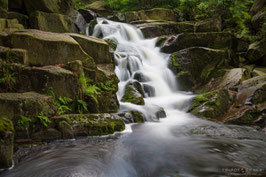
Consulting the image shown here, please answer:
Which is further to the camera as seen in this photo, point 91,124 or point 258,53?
point 258,53

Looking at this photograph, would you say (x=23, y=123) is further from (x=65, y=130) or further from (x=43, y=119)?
(x=65, y=130)

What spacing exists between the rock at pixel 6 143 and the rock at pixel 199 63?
31.5ft

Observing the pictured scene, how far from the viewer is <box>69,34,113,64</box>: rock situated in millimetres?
7723

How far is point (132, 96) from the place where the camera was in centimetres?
791

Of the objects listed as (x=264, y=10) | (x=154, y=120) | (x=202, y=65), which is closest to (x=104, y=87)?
(x=154, y=120)

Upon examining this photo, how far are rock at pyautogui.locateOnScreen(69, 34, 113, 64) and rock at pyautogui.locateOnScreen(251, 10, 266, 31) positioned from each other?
11096 millimetres

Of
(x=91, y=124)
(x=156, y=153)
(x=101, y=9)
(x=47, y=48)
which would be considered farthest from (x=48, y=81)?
(x=101, y=9)

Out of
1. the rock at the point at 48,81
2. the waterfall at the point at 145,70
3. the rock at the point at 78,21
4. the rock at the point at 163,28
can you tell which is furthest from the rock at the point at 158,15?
the rock at the point at 48,81

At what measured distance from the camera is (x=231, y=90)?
8.33 metres

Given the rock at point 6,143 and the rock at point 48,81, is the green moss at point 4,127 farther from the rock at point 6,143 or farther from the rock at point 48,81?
the rock at point 48,81

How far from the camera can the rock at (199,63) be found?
36.9 feet

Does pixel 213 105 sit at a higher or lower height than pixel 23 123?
lower

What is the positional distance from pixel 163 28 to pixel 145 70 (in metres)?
6.95

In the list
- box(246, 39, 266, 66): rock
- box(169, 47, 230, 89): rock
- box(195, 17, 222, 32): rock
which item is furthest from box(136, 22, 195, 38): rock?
box(246, 39, 266, 66): rock
